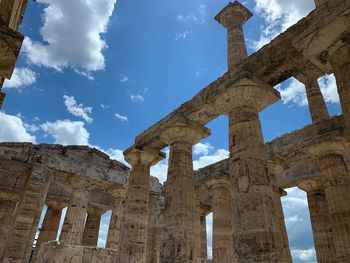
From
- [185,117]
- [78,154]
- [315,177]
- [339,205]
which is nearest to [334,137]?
[339,205]

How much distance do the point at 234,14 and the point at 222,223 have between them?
12.0m

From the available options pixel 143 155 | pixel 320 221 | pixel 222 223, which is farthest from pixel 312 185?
pixel 143 155

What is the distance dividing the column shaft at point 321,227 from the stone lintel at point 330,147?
4.15m

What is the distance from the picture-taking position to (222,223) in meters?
16.9

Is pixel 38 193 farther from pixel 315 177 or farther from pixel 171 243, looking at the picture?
pixel 315 177

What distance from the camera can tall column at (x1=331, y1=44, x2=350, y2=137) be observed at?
573 centimetres

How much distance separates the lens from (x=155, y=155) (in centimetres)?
1355

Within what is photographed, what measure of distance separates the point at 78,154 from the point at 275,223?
53.0 feet

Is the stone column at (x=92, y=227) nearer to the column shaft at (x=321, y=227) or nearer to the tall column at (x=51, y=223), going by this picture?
the tall column at (x=51, y=223)

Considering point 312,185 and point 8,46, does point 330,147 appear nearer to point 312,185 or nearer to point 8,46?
point 312,185

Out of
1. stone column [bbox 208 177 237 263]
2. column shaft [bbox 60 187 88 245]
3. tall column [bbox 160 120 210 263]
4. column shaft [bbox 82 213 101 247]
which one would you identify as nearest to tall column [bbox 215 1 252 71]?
tall column [bbox 160 120 210 263]

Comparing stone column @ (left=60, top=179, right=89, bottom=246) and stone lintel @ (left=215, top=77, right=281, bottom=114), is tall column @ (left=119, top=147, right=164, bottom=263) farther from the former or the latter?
stone column @ (left=60, top=179, right=89, bottom=246)

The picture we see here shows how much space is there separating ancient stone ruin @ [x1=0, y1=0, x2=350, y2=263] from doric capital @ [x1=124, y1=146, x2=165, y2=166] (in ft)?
0.18

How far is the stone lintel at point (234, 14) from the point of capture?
12.8 metres
